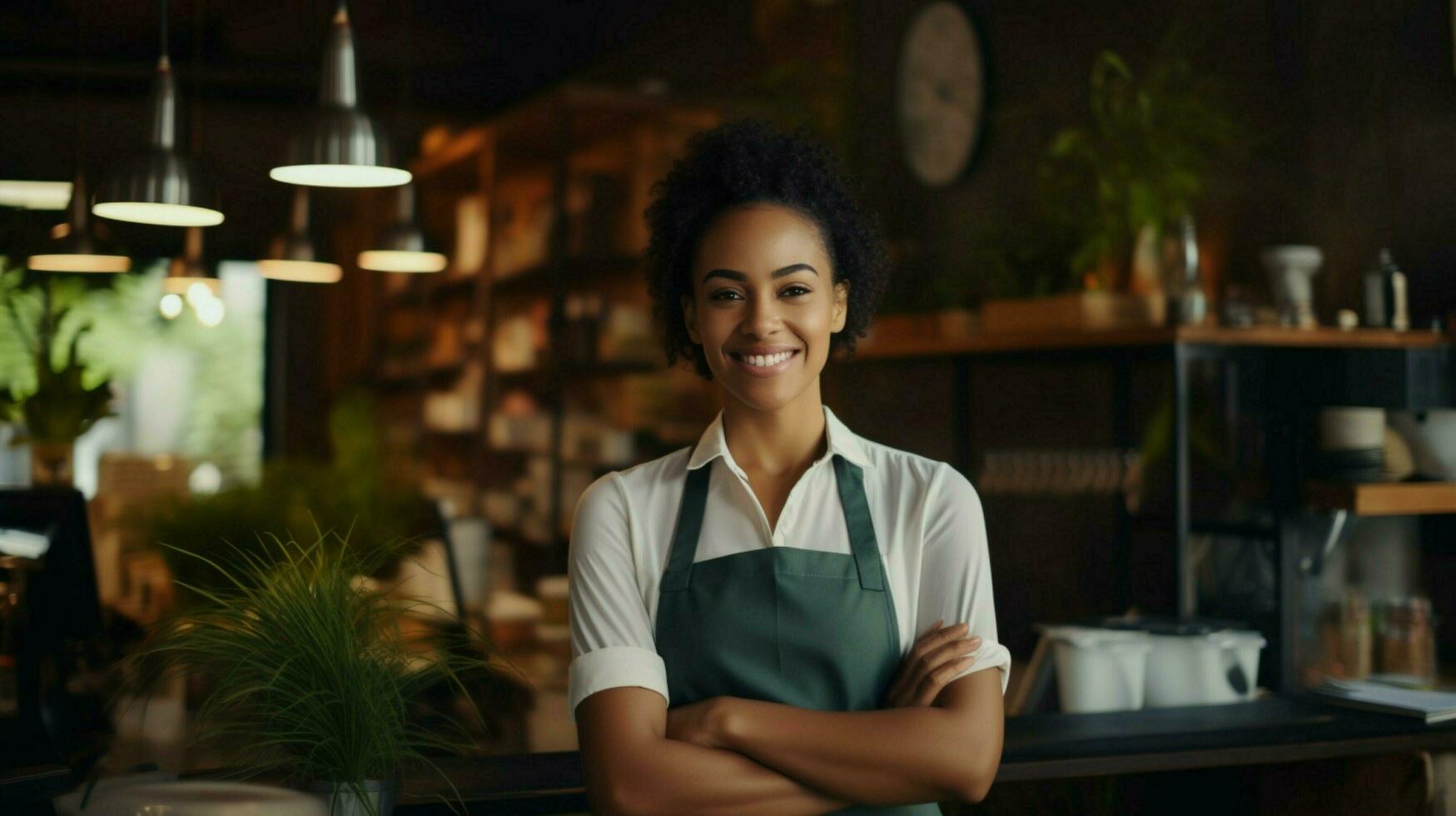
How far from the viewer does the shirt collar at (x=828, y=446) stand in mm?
1654

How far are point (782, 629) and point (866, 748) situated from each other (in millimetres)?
178

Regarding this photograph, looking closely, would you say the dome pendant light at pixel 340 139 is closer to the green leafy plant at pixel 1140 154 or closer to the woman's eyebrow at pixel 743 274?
the woman's eyebrow at pixel 743 274

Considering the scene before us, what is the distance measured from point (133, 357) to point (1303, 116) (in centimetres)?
541

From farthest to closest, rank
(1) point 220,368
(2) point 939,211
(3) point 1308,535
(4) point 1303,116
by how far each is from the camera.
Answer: (1) point 220,368 < (2) point 939,211 < (4) point 1303,116 < (3) point 1308,535

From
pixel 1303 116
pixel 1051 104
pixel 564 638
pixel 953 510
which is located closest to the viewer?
pixel 953 510

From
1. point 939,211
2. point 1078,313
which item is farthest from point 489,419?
point 1078,313

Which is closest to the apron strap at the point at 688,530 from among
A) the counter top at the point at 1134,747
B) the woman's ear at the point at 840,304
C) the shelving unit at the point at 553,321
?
the woman's ear at the point at 840,304

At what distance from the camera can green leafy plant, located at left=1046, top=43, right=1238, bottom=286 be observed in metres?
3.09

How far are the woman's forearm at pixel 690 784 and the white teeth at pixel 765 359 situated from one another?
0.44 meters

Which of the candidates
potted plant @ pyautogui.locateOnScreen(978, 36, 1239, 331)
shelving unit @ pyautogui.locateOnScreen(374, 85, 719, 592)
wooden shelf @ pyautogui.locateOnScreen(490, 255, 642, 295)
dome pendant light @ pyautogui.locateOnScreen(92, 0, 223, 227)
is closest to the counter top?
Answer: potted plant @ pyautogui.locateOnScreen(978, 36, 1239, 331)

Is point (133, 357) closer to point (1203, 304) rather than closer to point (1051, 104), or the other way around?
point (1051, 104)

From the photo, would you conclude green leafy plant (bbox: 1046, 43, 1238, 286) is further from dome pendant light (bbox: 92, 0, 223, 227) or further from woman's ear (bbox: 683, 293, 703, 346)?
dome pendant light (bbox: 92, 0, 223, 227)

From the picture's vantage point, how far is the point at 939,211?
4727mm

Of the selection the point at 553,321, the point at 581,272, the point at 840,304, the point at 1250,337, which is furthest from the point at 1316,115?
the point at 553,321
